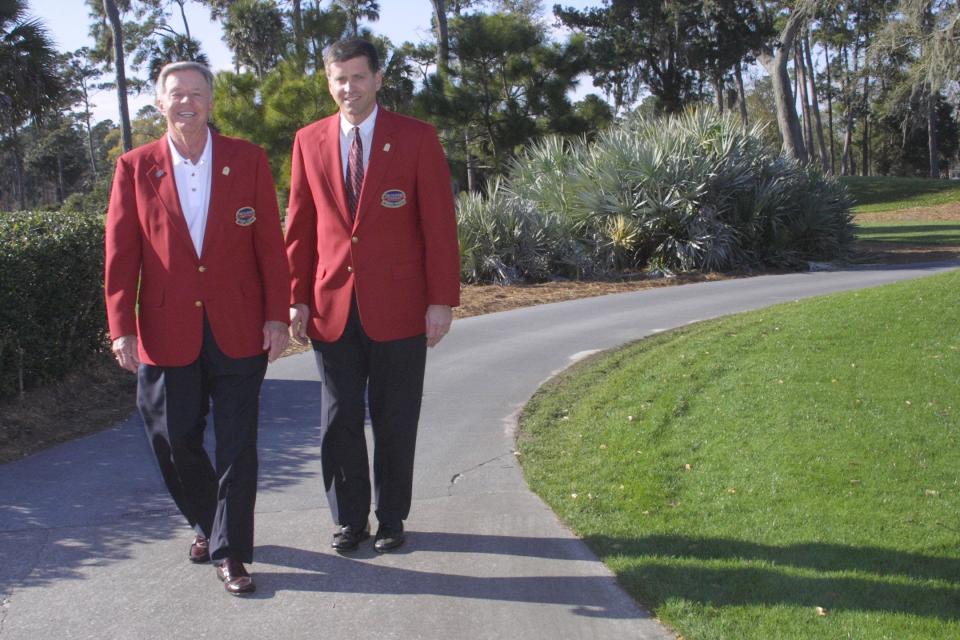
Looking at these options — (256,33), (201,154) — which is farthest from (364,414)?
(256,33)

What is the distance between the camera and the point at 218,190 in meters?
3.93

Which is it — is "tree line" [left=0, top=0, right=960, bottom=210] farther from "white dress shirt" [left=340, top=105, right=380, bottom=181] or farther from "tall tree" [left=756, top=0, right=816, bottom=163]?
"white dress shirt" [left=340, top=105, right=380, bottom=181]

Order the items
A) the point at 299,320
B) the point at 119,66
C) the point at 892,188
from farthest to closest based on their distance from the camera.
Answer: the point at 892,188
the point at 119,66
the point at 299,320

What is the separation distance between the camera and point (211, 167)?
395cm

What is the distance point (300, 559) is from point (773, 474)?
258 cm

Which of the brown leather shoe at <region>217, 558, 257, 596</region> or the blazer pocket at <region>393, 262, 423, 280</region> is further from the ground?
the blazer pocket at <region>393, 262, 423, 280</region>

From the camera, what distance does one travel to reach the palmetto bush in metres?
15.4

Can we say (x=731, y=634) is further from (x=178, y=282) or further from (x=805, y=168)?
(x=805, y=168)

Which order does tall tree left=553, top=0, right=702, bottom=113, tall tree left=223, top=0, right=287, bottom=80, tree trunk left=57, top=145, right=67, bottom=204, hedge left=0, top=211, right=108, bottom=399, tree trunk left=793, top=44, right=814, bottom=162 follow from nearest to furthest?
1. hedge left=0, top=211, right=108, bottom=399
2. tall tree left=553, top=0, right=702, bottom=113
3. tall tree left=223, top=0, right=287, bottom=80
4. tree trunk left=793, top=44, right=814, bottom=162
5. tree trunk left=57, top=145, right=67, bottom=204

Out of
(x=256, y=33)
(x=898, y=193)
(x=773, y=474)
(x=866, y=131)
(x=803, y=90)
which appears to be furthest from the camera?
(x=866, y=131)

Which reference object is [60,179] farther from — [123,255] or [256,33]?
[123,255]

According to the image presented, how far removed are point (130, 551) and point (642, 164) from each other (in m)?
13.1

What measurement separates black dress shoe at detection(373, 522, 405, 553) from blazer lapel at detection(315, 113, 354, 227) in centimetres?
136

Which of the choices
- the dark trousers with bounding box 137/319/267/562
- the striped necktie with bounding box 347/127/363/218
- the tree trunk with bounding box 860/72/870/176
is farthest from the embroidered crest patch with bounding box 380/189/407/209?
the tree trunk with bounding box 860/72/870/176
